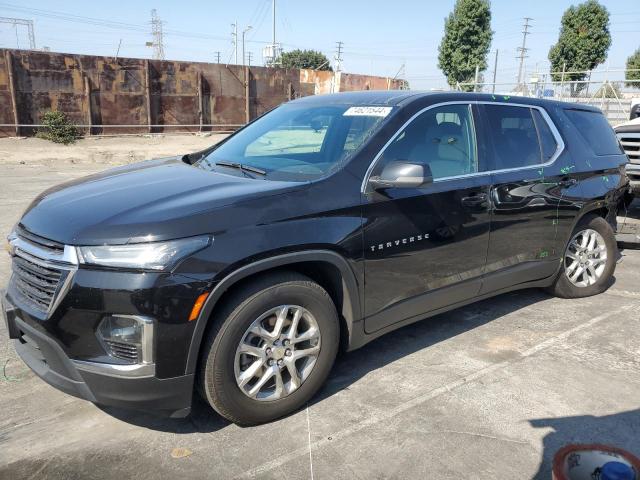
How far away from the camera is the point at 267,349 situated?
286 cm

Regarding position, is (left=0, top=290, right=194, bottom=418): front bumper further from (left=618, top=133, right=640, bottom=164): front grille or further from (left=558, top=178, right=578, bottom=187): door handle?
(left=618, top=133, right=640, bottom=164): front grille

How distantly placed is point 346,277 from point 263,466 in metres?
1.09

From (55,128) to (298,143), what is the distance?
17.8 metres

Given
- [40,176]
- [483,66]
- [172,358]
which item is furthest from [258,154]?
[483,66]

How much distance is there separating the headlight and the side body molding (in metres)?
0.25

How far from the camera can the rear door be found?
3.94 metres

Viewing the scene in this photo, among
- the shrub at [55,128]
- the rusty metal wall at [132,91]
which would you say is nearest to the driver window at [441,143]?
the shrub at [55,128]

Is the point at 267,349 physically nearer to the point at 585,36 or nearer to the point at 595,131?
the point at 595,131

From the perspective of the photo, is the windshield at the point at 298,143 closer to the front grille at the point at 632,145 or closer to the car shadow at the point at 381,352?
the car shadow at the point at 381,352

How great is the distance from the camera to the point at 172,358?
2547 millimetres

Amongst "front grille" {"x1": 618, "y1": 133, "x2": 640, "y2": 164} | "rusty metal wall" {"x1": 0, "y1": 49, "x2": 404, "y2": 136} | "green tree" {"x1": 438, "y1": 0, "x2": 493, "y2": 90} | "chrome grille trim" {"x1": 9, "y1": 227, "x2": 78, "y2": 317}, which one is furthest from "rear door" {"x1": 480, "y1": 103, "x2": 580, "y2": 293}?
"green tree" {"x1": 438, "y1": 0, "x2": 493, "y2": 90}

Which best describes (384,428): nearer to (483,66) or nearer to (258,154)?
(258,154)

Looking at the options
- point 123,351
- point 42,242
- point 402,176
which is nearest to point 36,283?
point 42,242

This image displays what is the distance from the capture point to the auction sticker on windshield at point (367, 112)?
11.3 feet
